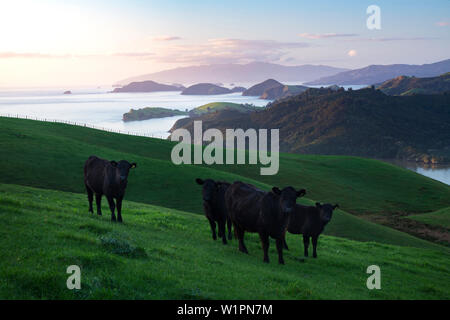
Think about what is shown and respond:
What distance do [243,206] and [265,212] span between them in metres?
1.25

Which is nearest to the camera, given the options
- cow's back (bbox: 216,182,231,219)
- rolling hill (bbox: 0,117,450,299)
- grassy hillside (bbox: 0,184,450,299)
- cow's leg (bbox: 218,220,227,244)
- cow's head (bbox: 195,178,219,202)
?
grassy hillside (bbox: 0,184,450,299)

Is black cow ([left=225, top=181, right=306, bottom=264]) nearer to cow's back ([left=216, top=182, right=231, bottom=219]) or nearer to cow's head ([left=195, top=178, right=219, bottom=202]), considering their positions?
cow's head ([left=195, top=178, right=219, bottom=202])

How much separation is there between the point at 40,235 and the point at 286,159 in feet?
257

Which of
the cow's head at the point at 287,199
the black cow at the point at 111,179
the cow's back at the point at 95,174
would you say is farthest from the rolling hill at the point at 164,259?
the cow's head at the point at 287,199

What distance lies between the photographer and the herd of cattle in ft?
51.8

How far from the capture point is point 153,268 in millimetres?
11609

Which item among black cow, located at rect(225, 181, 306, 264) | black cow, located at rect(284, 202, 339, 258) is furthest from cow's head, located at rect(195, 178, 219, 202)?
black cow, located at rect(284, 202, 339, 258)

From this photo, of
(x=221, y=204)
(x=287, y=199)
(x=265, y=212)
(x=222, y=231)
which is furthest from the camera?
(x=221, y=204)

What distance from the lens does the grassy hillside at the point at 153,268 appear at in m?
9.58

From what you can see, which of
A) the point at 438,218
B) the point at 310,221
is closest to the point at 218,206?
the point at 310,221

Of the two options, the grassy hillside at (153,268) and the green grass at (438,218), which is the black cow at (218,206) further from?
the green grass at (438,218)

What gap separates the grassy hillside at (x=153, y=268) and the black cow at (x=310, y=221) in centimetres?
121

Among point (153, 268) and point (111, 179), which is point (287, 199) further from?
point (111, 179)
